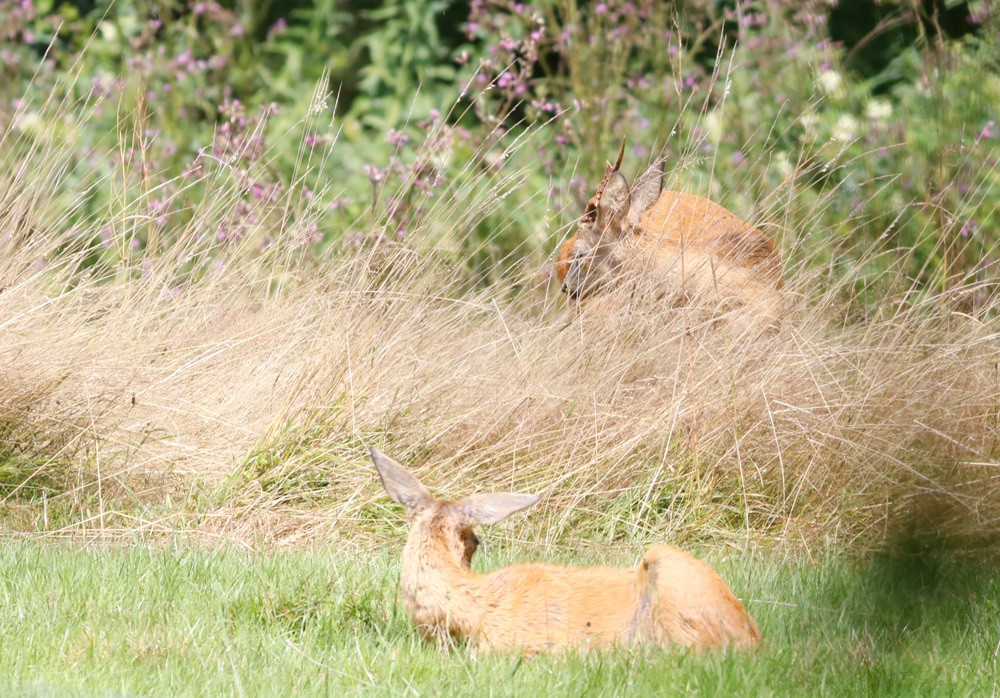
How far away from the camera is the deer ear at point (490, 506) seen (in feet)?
10.7

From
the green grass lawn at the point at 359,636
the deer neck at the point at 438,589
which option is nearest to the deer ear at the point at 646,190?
the green grass lawn at the point at 359,636

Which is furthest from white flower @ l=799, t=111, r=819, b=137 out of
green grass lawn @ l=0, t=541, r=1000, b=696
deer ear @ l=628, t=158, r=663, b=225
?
green grass lawn @ l=0, t=541, r=1000, b=696

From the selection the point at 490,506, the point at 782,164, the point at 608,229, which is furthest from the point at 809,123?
the point at 490,506

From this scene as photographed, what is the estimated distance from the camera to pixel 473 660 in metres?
3.11

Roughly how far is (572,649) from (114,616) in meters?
1.24

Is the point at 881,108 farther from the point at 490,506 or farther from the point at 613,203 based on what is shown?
the point at 490,506

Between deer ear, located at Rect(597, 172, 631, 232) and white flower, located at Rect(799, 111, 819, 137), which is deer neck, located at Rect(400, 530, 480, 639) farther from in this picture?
white flower, located at Rect(799, 111, 819, 137)

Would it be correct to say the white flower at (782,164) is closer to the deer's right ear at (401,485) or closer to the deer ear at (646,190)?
the deer ear at (646,190)

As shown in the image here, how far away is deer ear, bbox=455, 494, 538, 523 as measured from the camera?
10.7ft

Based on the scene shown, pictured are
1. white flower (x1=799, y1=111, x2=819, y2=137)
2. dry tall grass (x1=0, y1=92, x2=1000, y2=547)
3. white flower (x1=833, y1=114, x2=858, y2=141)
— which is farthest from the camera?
white flower (x1=833, y1=114, x2=858, y2=141)

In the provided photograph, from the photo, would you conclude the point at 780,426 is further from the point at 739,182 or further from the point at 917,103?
the point at 917,103

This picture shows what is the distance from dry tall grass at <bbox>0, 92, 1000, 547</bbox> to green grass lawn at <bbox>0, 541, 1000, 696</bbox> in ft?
2.12

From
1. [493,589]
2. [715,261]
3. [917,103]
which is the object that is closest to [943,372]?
[715,261]

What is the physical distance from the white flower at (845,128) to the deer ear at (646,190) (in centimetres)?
149
